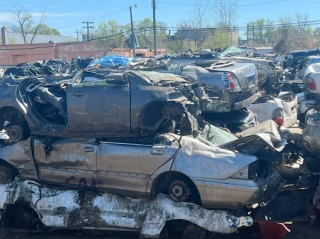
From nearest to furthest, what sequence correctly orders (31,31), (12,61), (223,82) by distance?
(223,82) → (12,61) → (31,31)

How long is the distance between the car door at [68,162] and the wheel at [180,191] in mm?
1032

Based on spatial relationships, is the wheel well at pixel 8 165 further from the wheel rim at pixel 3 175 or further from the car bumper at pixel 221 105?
the car bumper at pixel 221 105

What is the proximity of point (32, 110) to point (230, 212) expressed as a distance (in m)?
3.07

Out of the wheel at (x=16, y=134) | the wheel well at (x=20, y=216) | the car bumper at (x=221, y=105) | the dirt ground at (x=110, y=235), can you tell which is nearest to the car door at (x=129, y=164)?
the dirt ground at (x=110, y=235)

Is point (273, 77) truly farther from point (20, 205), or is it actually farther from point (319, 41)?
point (319, 41)

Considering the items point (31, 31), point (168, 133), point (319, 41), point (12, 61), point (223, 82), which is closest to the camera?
point (168, 133)

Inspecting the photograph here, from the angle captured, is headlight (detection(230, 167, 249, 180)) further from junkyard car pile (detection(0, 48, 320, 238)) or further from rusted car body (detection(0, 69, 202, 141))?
rusted car body (detection(0, 69, 202, 141))

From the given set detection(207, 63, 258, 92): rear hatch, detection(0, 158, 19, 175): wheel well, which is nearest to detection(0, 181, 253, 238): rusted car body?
detection(0, 158, 19, 175): wheel well

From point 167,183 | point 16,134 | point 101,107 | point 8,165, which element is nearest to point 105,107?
point 101,107

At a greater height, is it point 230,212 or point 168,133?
point 168,133

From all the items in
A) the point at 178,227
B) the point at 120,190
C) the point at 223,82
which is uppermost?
the point at 223,82

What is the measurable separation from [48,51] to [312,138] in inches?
1503

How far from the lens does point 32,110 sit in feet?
21.4

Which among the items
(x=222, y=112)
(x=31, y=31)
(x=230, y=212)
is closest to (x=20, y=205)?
(x=230, y=212)
